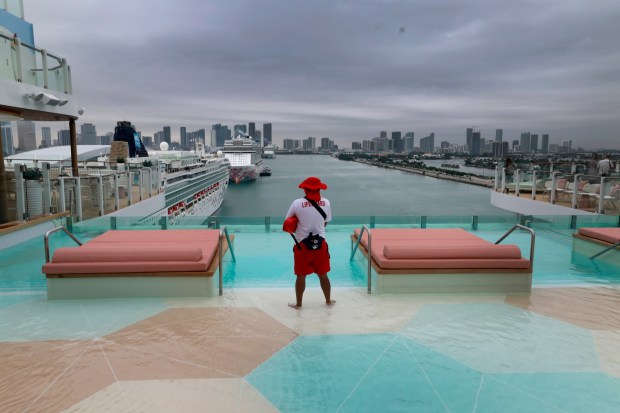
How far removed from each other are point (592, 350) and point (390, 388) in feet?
6.07

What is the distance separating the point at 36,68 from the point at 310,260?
32.7 ft

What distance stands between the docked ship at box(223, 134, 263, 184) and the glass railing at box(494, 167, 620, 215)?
75694 millimetres

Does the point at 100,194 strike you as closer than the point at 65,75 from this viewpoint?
Yes

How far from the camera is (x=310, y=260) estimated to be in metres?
4.21

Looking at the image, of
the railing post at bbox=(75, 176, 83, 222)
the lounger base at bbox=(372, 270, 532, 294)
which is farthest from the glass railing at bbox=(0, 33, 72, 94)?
the lounger base at bbox=(372, 270, 532, 294)

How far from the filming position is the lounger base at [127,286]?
460 cm

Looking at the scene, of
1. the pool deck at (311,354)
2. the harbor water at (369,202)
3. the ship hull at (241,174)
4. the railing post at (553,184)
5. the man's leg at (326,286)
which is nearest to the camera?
the pool deck at (311,354)

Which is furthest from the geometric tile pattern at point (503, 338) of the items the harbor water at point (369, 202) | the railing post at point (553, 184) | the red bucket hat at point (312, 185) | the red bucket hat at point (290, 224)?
the harbor water at point (369, 202)

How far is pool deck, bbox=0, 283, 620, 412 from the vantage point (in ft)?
9.00

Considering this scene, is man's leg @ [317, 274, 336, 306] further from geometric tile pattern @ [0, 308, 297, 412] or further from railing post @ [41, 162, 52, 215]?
railing post @ [41, 162, 52, 215]

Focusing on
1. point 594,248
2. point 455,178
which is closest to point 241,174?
point 455,178

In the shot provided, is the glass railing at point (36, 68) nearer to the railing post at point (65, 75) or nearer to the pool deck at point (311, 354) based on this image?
the railing post at point (65, 75)

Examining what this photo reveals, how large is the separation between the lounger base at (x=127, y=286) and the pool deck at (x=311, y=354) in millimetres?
125

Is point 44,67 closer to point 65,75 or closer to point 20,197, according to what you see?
point 65,75
